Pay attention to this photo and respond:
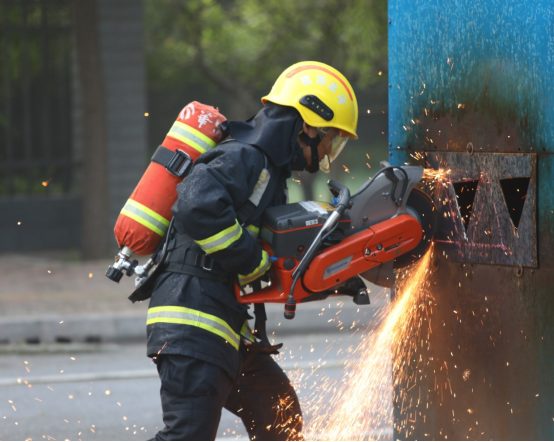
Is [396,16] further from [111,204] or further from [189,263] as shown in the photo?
[111,204]

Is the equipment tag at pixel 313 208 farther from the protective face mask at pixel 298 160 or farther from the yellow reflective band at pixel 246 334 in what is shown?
the yellow reflective band at pixel 246 334

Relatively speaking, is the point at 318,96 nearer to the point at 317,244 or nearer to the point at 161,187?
the point at 317,244

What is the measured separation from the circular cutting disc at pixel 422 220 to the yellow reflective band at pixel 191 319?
797mm

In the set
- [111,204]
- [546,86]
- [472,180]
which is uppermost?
[546,86]

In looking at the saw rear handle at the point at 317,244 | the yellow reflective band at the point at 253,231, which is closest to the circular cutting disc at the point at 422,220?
the saw rear handle at the point at 317,244

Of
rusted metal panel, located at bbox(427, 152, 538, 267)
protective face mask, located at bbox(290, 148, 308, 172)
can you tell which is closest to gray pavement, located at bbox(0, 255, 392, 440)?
rusted metal panel, located at bbox(427, 152, 538, 267)

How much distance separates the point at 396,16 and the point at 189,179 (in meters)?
1.17

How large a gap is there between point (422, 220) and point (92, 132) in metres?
6.86

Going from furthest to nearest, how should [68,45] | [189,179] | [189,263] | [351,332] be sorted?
1. [68,45]
2. [351,332]
3. [189,263]
4. [189,179]

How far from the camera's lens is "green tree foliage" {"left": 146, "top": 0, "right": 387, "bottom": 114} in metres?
9.76

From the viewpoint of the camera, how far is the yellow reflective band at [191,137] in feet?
9.48

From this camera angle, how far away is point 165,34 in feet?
50.1

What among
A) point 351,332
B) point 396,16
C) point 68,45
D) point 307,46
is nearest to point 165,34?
point 307,46

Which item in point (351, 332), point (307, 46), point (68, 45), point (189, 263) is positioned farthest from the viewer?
point (307, 46)
